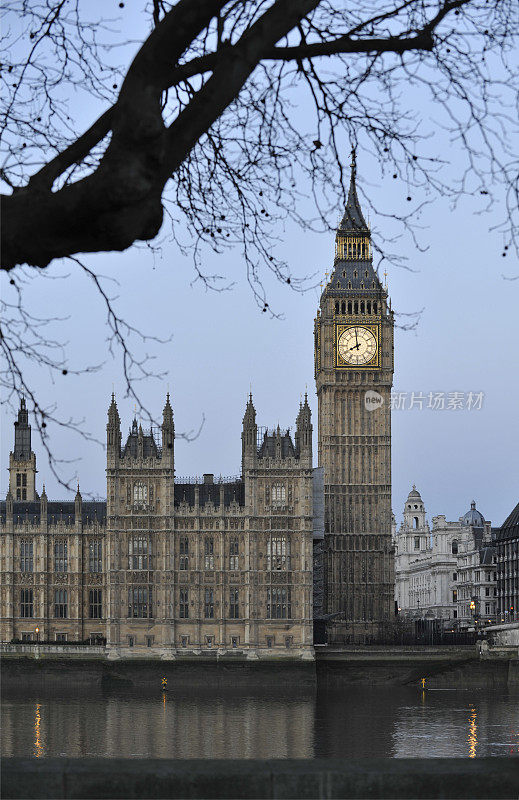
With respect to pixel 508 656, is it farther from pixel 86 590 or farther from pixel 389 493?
pixel 86 590

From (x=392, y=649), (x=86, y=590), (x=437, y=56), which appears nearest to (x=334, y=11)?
(x=437, y=56)

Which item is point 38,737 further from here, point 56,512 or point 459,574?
point 459,574

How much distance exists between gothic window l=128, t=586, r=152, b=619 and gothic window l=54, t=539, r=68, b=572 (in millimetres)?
9295

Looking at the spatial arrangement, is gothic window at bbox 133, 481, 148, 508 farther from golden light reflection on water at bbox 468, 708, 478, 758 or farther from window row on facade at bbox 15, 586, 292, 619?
golden light reflection on water at bbox 468, 708, 478, 758

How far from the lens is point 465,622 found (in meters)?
165

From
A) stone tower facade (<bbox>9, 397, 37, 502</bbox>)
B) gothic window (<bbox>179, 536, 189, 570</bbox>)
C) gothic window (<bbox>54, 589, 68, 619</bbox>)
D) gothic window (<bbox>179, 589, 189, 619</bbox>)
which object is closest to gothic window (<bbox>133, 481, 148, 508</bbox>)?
gothic window (<bbox>179, 536, 189, 570</bbox>)

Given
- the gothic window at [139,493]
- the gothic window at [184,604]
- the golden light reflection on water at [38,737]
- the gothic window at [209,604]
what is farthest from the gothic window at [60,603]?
the golden light reflection on water at [38,737]

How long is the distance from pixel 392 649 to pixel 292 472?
625 inches

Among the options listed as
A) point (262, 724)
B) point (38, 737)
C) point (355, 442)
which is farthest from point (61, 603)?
point (38, 737)

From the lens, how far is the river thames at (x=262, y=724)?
53.0 m

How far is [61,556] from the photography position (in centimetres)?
11181

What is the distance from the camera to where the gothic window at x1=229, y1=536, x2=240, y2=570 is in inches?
4163

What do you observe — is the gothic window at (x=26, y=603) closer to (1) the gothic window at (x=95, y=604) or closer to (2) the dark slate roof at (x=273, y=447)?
(1) the gothic window at (x=95, y=604)

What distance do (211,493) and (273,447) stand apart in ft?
21.5
